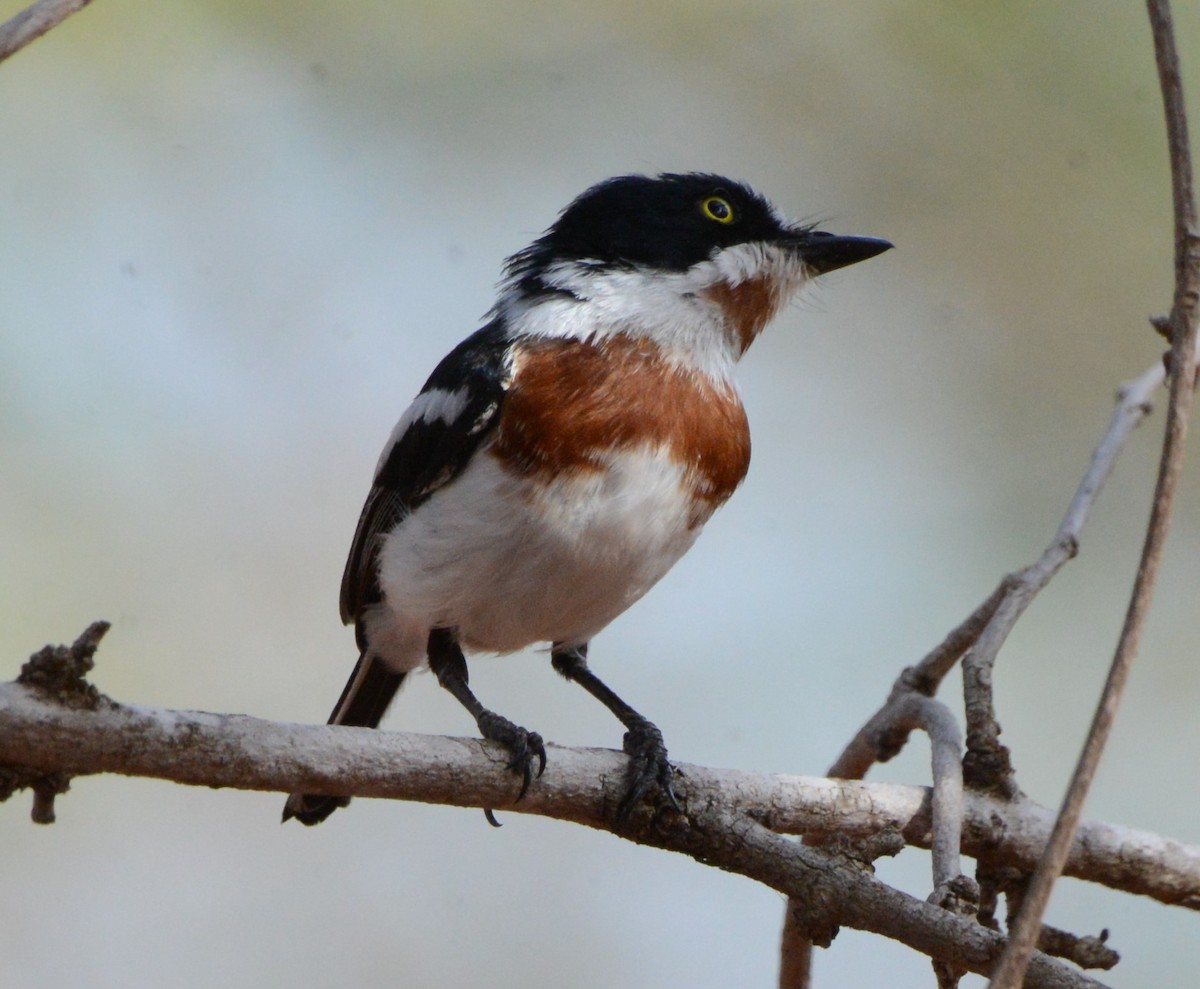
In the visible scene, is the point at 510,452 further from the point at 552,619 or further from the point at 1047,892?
the point at 1047,892

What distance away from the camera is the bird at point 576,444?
402 cm

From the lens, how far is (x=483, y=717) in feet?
12.8

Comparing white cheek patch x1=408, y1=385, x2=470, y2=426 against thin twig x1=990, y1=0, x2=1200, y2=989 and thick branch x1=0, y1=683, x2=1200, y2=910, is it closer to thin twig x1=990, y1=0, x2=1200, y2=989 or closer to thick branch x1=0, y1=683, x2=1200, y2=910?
thick branch x1=0, y1=683, x2=1200, y2=910

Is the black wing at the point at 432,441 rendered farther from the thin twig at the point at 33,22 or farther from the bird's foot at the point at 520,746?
the thin twig at the point at 33,22

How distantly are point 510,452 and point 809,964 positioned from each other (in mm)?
1667

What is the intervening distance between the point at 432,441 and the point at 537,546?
534 mm

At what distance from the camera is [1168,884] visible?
3691 mm

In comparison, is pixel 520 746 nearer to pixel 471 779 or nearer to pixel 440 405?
pixel 471 779

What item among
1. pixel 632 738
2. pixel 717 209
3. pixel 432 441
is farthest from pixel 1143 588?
pixel 717 209

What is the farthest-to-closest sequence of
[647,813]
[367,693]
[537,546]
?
[367,693] → [537,546] → [647,813]

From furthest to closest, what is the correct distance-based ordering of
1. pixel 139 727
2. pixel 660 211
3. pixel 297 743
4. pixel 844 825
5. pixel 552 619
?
pixel 660 211
pixel 552 619
pixel 844 825
pixel 297 743
pixel 139 727

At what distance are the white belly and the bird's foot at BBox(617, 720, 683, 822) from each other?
55 cm

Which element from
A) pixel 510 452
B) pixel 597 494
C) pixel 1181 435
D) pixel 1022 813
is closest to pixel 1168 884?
pixel 1022 813

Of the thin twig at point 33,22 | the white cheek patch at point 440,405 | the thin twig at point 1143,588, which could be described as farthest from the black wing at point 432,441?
A: the thin twig at point 1143,588
